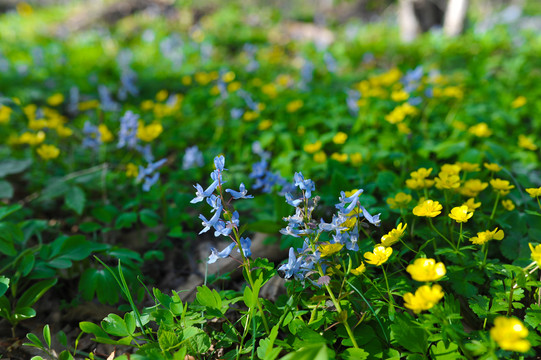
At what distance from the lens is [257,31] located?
30.1 feet

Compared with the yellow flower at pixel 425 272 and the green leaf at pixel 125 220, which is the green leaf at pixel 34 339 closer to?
the green leaf at pixel 125 220

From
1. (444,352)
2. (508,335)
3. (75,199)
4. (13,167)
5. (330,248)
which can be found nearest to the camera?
(508,335)

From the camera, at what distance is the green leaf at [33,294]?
157 centimetres

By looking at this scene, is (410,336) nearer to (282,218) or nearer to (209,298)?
(209,298)

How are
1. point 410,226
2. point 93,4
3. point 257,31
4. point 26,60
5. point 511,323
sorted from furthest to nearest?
point 93,4, point 257,31, point 26,60, point 410,226, point 511,323

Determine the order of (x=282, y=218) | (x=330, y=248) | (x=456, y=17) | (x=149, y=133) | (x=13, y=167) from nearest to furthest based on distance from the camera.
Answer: (x=330, y=248) → (x=282, y=218) → (x=13, y=167) → (x=149, y=133) → (x=456, y=17)

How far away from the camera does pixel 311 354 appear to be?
107 centimetres

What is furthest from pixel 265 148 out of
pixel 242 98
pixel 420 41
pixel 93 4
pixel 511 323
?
pixel 93 4

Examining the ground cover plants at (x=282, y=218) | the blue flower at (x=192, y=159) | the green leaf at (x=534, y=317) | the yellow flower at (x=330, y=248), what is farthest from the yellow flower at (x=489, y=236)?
the blue flower at (x=192, y=159)

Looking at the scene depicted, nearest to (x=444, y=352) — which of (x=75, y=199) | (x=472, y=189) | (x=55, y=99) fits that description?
(x=472, y=189)

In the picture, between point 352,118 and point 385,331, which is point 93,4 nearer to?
point 352,118

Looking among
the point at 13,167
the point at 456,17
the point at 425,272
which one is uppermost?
the point at 13,167

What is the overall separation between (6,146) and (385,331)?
12.0 feet

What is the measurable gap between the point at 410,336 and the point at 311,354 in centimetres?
39
